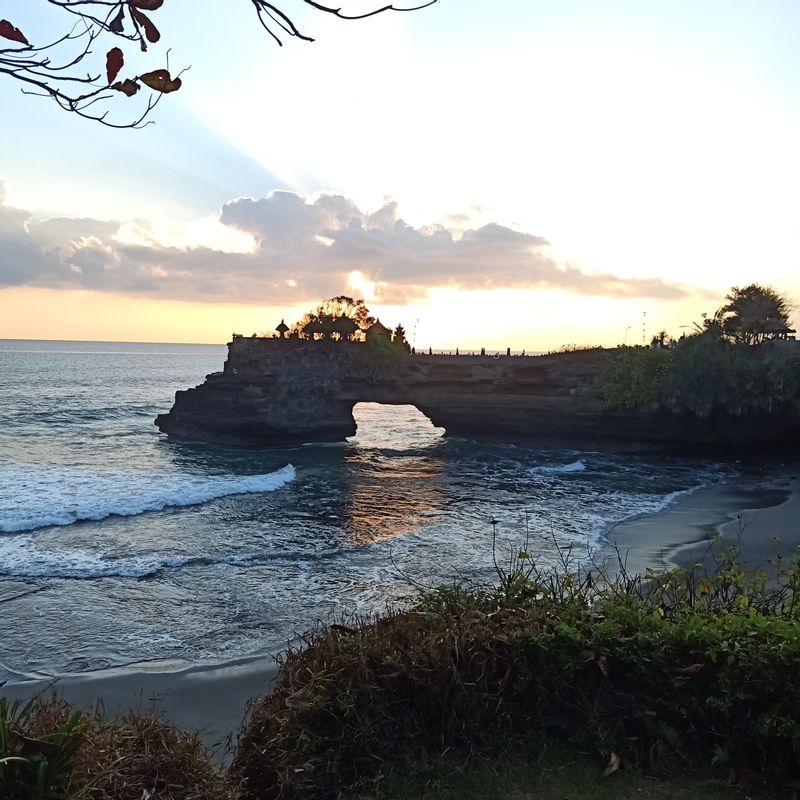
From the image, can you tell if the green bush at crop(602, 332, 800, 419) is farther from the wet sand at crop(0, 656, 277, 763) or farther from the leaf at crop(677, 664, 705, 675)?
the leaf at crop(677, 664, 705, 675)

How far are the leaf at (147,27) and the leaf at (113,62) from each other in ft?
0.42

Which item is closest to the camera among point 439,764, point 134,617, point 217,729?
point 439,764

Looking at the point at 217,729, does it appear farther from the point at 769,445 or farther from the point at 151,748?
the point at 769,445

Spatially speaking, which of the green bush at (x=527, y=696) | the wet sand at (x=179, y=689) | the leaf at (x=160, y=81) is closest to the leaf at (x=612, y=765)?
the green bush at (x=527, y=696)

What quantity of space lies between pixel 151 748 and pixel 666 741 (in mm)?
3942

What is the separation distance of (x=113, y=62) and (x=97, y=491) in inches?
942

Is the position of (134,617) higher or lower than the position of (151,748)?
lower

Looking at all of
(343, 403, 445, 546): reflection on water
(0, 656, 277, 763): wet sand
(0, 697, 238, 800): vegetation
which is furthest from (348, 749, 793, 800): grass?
(343, 403, 445, 546): reflection on water

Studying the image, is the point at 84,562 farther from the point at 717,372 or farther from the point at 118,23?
the point at 717,372

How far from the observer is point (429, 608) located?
6.08 meters

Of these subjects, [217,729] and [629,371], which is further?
[629,371]

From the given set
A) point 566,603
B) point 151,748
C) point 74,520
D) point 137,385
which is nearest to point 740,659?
point 566,603

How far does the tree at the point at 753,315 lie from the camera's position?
3597 centimetres

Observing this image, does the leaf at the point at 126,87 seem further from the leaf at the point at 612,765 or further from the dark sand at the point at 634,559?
the leaf at the point at 612,765
